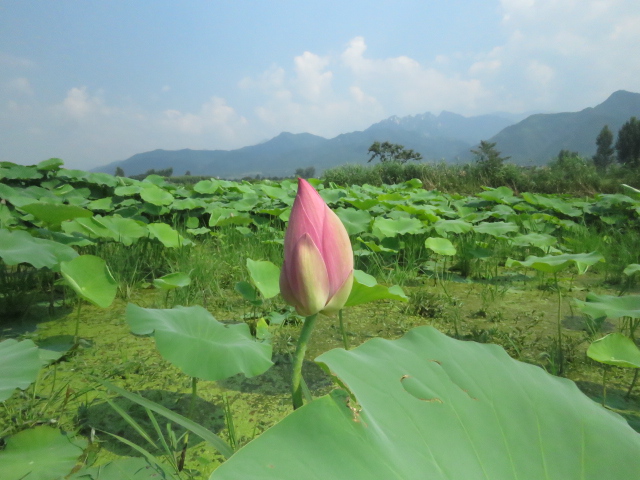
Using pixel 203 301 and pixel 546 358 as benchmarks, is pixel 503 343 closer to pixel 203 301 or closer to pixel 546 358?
pixel 546 358

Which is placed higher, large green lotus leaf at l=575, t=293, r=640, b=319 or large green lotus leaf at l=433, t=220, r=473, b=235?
large green lotus leaf at l=433, t=220, r=473, b=235

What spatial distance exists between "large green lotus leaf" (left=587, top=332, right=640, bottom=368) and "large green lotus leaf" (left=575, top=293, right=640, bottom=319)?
5.1 inches

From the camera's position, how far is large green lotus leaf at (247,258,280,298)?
1433 millimetres

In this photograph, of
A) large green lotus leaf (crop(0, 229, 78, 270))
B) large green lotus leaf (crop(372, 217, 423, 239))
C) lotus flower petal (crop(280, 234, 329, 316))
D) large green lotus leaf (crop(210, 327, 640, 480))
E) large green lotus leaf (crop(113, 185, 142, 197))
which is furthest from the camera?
large green lotus leaf (crop(113, 185, 142, 197))

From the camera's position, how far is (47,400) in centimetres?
103

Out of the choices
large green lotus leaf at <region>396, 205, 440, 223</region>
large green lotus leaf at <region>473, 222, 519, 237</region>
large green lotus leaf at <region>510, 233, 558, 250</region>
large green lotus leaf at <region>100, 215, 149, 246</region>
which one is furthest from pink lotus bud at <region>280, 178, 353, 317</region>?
large green lotus leaf at <region>396, 205, 440, 223</region>

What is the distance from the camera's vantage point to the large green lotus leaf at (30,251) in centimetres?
128

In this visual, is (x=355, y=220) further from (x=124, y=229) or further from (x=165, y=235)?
(x=124, y=229)

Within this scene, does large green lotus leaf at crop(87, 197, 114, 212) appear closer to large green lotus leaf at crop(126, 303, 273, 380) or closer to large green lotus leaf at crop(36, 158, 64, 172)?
large green lotus leaf at crop(36, 158, 64, 172)

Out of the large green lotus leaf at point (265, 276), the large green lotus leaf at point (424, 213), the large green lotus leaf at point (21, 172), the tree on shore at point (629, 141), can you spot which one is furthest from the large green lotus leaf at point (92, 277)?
the tree on shore at point (629, 141)

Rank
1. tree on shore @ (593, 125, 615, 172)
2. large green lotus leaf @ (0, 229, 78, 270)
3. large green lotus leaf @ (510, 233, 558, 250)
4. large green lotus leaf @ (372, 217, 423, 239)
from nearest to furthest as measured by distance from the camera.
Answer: large green lotus leaf @ (0, 229, 78, 270) → large green lotus leaf @ (510, 233, 558, 250) → large green lotus leaf @ (372, 217, 423, 239) → tree on shore @ (593, 125, 615, 172)

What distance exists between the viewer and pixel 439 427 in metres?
0.45

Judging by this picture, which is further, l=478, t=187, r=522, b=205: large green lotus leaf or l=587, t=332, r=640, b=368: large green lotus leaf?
l=478, t=187, r=522, b=205: large green lotus leaf

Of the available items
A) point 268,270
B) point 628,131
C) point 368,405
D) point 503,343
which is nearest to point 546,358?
point 503,343
